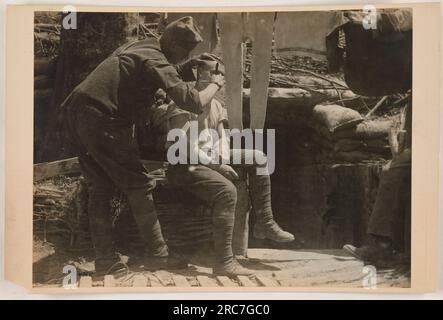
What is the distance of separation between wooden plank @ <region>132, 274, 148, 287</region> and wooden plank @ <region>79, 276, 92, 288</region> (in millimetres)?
286

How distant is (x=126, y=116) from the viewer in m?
3.42

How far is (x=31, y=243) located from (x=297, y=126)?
6.20 ft

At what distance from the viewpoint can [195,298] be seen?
3.50 m

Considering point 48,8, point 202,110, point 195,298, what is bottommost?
point 195,298

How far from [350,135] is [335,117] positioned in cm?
15

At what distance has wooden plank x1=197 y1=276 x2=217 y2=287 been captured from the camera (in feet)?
11.4

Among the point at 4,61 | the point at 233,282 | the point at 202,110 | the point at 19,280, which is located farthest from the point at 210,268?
the point at 4,61

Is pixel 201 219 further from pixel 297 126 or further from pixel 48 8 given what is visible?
pixel 48 8

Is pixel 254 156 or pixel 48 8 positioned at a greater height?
pixel 48 8

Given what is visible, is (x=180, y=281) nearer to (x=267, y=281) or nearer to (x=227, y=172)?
(x=267, y=281)

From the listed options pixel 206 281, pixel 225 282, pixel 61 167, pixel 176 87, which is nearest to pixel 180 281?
pixel 206 281

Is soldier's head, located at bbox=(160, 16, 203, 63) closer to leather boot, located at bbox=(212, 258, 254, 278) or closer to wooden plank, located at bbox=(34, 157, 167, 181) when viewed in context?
wooden plank, located at bbox=(34, 157, 167, 181)

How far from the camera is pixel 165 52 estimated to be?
3.45 metres

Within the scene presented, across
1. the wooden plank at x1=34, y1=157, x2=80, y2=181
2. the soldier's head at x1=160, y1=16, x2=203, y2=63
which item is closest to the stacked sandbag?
the soldier's head at x1=160, y1=16, x2=203, y2=63
